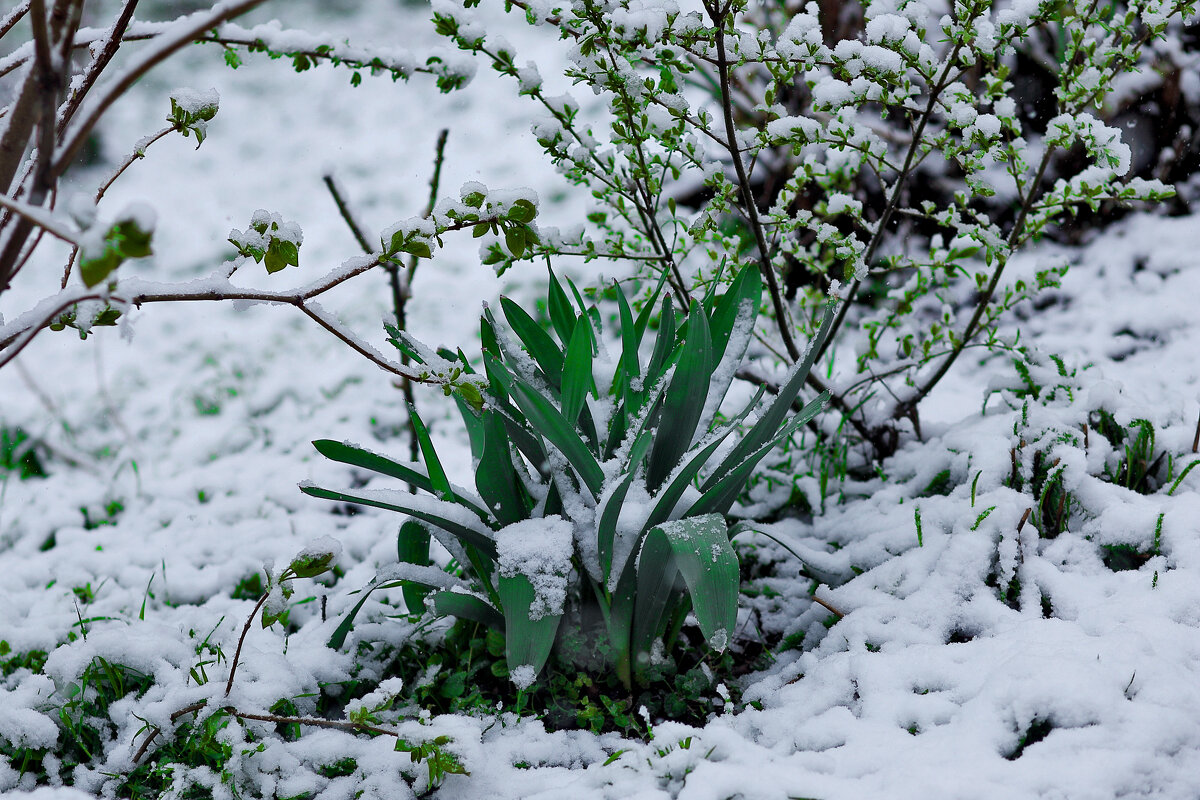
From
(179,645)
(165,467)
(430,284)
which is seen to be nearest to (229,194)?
(430,284)

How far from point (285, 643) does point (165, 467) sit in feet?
3.90

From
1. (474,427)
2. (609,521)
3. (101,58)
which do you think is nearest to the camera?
(101,58)

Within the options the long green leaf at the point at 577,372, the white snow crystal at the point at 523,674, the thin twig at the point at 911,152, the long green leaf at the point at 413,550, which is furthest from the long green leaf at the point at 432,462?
the thin twig at the point at 911,152

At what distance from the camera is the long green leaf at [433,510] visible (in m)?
1.31

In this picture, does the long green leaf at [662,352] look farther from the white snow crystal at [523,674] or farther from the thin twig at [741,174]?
the white snow crystal at [523,674]

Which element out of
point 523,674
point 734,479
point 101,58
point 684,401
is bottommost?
point 523,674

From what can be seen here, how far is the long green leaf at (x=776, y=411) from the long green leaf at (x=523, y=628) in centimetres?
36

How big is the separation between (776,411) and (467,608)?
60 cm

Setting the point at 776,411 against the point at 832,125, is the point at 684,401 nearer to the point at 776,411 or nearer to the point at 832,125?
the point at 776,411

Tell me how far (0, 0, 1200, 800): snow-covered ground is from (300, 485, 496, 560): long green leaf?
280 mm

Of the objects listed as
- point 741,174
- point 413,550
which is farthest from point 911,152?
point 413,550

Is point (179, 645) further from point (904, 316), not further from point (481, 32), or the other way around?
point (904, 316)

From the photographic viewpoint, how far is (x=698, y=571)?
→ 1.16 m

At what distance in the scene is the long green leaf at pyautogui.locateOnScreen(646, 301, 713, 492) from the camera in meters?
1.27
